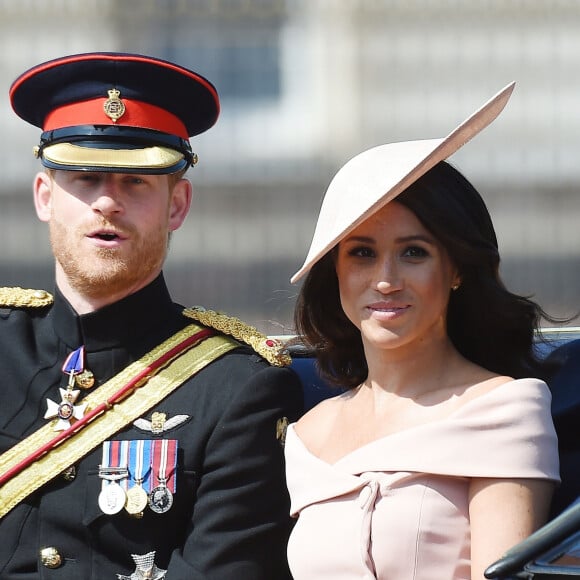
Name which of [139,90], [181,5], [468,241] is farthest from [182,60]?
[468,241]

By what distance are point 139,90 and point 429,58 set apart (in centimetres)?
453

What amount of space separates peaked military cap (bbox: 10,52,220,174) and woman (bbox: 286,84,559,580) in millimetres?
362

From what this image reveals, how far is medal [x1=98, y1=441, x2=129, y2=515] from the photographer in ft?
7.61

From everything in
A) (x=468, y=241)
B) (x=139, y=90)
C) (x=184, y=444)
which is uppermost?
(x=139, y=90)

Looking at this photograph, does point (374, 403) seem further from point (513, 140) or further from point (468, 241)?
point (513, 140)

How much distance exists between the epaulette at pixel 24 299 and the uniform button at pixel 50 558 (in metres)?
0.48

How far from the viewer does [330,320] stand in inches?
94.6

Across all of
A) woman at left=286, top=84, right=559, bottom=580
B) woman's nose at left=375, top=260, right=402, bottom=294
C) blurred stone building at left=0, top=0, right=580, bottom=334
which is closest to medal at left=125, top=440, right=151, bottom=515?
woman at left=286, top=84, right=559, bottom=580

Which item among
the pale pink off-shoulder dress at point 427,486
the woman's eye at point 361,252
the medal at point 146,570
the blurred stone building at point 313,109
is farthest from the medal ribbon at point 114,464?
the blurred stone building at point 313,109

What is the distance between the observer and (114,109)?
8.17ft

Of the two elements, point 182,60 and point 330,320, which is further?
point 182,60

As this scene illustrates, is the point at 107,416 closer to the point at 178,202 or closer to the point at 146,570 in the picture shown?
the point at 146,570

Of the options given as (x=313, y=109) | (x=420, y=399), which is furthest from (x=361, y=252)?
(x=313, y=109)

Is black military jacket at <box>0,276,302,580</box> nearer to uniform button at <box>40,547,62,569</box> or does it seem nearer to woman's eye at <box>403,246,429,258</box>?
uniform button at <box>40,547,62,569</box>
